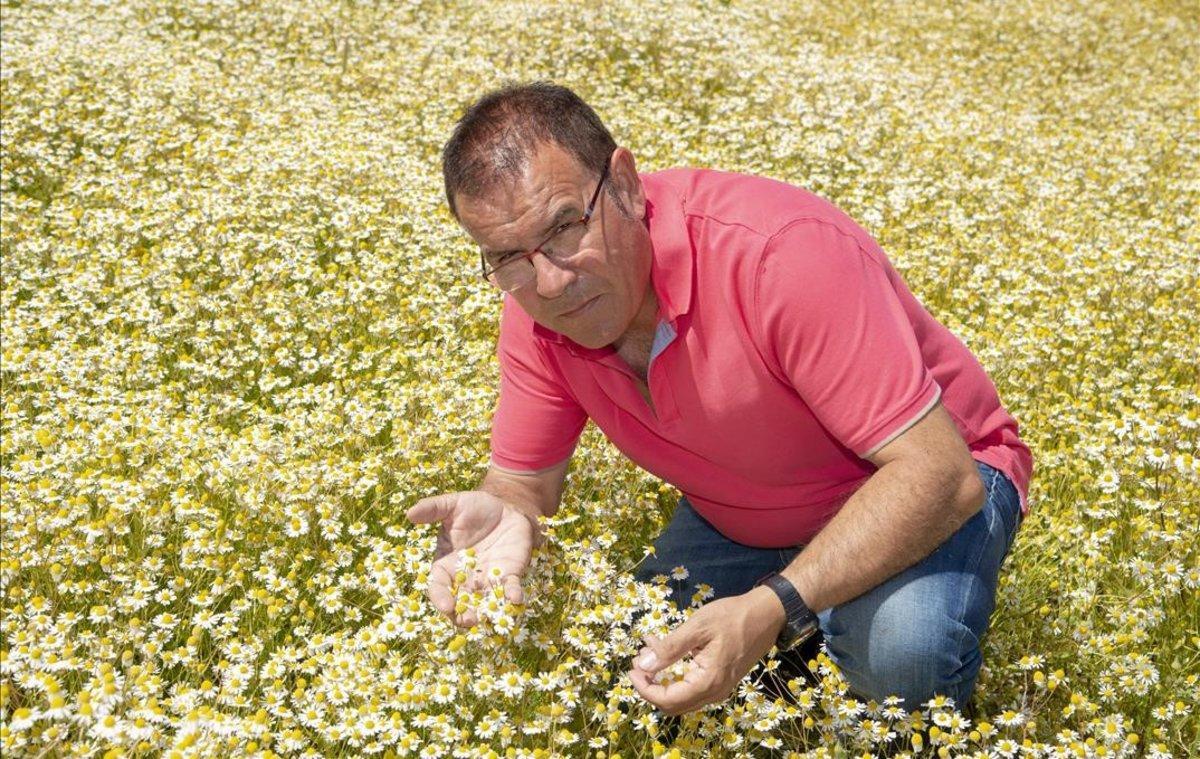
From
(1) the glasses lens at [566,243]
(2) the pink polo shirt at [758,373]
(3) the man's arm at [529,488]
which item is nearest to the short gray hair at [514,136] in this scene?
(1) the glasses lens at [566,243]

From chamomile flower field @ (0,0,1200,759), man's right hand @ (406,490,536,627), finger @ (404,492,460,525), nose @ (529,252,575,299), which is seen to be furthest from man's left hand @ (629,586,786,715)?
nose @ (529,252,575,299)

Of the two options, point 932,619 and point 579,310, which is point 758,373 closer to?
point 579,310

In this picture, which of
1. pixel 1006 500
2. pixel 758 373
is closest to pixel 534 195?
pixel 758 373

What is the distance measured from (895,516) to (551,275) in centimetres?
108

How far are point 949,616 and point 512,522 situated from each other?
129 centimetres

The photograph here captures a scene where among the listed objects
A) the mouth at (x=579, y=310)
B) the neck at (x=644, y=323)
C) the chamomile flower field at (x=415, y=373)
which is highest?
the mouth at (x=579, y=310)

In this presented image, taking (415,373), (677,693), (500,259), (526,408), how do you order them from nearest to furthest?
1. (677,693)
2. (500,259)
3. (526,408)
4. (415,373)

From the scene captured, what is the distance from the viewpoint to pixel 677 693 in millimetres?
3160

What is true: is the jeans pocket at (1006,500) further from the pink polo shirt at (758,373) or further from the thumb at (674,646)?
the thumb at (674,646)

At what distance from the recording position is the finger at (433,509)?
3604 millimetres

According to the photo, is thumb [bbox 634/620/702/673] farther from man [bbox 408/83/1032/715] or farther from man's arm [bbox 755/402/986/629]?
man's arm [bbox 755/402/986/629]

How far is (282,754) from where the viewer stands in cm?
339

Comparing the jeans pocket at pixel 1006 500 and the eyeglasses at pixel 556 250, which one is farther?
the jeans pocket at pixel 1006 500

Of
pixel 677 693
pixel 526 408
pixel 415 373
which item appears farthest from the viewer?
pixel 415 373
